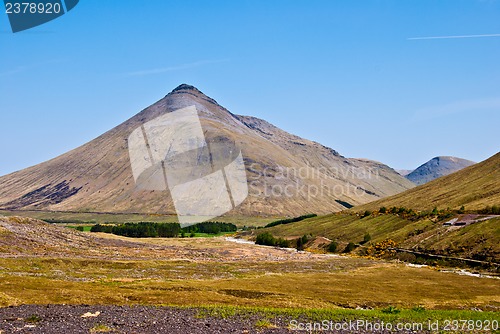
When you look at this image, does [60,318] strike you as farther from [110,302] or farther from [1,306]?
[110,302]

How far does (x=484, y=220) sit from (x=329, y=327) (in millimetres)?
110517

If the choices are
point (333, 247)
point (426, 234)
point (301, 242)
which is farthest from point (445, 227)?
point (301, 242)

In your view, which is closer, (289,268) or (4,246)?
(4,246)

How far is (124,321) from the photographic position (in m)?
35.7

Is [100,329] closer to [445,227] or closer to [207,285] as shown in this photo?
[207,285]

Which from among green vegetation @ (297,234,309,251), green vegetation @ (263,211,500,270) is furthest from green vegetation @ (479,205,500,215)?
green vegetation @ (297,234,309,251)

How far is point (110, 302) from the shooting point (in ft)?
157

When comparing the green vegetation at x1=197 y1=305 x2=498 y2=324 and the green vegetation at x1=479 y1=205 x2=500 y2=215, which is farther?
the green vegetation at x1=479 y1=205 x2=500 y2=215

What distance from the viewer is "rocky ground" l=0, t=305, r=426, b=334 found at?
33.1m

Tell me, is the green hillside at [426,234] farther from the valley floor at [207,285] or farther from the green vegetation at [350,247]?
the valley floor at [207,285]

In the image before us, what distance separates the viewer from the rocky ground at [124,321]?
109 ft

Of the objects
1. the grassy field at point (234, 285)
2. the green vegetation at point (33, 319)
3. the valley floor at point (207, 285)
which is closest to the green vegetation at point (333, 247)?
the valley floor at point (207, 285)

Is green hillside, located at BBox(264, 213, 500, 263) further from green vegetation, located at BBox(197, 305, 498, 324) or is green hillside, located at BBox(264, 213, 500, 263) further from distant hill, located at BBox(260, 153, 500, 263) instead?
green vegetation, located at BBox(197, 305, 498, 324)

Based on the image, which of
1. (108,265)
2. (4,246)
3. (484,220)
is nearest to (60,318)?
(108,265)
